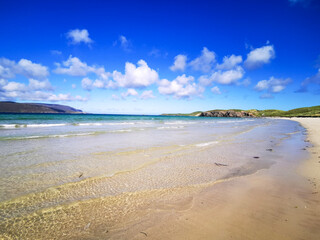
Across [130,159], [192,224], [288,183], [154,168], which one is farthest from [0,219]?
[288,183]

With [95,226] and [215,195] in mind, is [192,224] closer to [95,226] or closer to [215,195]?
[215,195]

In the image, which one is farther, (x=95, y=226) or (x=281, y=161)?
(x=281, y=161)

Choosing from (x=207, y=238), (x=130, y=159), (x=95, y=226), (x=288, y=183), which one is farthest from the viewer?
Result: (x=130, y=159)

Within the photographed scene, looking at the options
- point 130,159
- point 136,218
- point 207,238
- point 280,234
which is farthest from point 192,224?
point 130,159

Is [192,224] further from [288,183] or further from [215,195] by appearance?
[288,183]

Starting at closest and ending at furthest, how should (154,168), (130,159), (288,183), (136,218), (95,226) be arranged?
(95,226) → (136,218) → (288,183) → (154,168) → (130,159)

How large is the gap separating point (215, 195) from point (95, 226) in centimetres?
311

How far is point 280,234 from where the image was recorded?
2902 mm

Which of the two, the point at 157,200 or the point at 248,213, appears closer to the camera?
the point at 248,213

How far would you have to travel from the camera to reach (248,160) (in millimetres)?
8227

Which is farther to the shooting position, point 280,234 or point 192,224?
point 192,224

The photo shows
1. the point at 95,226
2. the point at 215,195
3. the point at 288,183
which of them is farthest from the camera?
the point at 288,183

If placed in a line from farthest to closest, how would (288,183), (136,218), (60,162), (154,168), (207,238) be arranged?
1. (60,162)
2. (154,168)
3. (288,183)
4. (136,218)
5. (207,238)

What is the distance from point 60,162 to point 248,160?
915 cm
